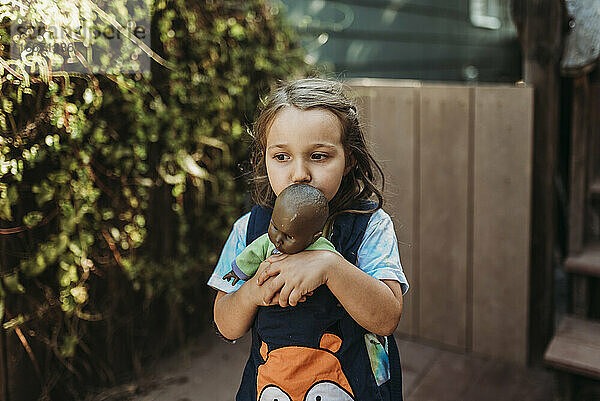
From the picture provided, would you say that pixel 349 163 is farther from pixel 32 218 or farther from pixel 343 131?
pixel 32 218

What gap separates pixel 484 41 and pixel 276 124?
558 cm

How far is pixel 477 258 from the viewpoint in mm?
2957

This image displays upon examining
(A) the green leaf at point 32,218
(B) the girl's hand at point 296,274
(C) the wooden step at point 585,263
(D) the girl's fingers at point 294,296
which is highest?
(A) the green leaf at point 32,218

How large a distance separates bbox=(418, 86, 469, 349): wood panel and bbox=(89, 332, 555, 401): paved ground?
17 cm

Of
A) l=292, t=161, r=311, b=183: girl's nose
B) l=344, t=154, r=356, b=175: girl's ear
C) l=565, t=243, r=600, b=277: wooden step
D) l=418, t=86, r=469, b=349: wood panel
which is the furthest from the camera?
l=418, t=86, r=469, b=349: wood panel

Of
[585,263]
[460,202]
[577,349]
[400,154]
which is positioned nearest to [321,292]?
[577,349]

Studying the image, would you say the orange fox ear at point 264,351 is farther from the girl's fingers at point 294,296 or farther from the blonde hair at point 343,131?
the blonde hair at point 343,131

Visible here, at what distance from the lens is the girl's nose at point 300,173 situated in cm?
131

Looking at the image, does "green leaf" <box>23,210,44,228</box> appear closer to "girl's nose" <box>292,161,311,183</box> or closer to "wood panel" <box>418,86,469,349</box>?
"girl's nose" <box>292,161,311,183</box>

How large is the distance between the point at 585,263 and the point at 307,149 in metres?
1.75

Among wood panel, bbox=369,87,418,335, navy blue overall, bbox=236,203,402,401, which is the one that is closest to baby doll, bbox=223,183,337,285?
navy blue overall, bbox=236,203,402,401

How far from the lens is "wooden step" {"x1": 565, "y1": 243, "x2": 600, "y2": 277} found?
257 cm

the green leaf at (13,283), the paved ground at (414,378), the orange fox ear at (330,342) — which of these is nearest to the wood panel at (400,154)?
the paved ground at (414,378)

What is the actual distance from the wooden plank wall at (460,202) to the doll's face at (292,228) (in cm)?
166
